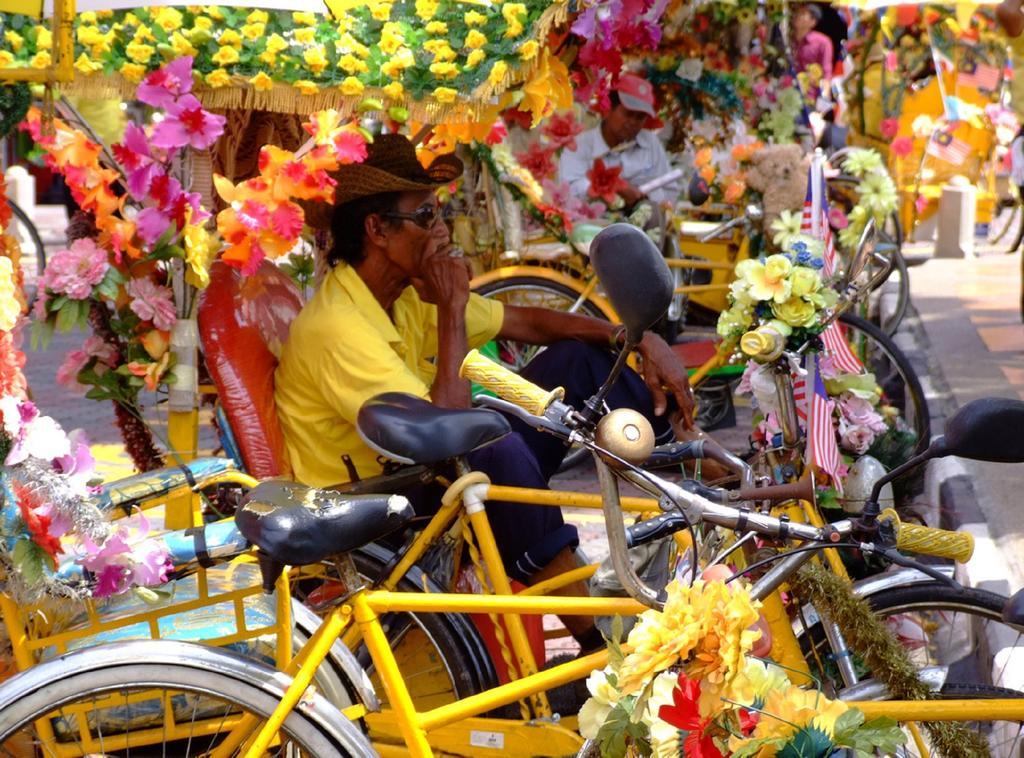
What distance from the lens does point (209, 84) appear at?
3617 millimetres

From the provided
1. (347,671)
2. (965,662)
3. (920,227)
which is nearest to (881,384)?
(965,662)

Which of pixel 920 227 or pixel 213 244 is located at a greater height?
pixel 213 244

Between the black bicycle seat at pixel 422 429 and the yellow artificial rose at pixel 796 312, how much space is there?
949 millimetres

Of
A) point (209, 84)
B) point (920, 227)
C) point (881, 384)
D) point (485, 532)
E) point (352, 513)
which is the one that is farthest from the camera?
point (920, 227)

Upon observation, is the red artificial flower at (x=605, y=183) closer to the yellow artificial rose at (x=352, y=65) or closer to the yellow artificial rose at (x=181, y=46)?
the yellow artificial rose at (x=352, y=65)

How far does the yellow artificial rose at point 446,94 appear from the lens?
3531 millimetres

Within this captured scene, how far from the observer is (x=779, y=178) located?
737 centimetres

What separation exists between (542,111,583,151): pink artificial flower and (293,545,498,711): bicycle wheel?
474 cm

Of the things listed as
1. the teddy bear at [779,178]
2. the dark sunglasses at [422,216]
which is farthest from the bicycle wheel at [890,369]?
the dark sunglasses at [422,216]

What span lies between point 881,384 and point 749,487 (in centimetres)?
384

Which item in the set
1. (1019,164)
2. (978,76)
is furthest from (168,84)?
(978,76)

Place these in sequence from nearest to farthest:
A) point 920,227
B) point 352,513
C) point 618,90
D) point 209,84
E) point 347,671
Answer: point 352,513 < point 347,671 < point 209,84 < point 618,90 < point 920,227

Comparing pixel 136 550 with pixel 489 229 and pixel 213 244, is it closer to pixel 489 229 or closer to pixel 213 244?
pixel 213 244

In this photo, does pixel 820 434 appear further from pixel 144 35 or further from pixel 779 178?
pixel 779 178
